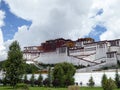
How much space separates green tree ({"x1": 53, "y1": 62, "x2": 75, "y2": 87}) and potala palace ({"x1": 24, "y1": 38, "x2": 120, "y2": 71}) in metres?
19.1

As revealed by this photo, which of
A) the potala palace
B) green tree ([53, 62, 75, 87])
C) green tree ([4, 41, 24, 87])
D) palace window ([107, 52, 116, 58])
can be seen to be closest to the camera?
green tree ([4, 41, 24, 87])

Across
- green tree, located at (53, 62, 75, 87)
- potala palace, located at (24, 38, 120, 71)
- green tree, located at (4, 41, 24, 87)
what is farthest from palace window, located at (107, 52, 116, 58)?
green tree, located at (4, 41, 24, 87)

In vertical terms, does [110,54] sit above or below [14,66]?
above

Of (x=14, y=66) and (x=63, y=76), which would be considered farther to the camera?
→ (x=63, y=76)

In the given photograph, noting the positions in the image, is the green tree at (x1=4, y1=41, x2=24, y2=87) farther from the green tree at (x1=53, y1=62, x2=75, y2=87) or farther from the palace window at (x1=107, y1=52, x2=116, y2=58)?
the palace window at (x1=107, y1=52, x2=116, y2=58)

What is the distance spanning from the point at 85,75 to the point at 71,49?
41811 mm

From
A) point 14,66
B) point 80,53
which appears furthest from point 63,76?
point 80,53

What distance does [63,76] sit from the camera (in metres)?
54.8

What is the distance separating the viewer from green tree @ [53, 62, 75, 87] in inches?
2107

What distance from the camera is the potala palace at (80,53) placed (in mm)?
81562

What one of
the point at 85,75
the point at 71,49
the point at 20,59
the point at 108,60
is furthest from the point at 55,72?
the point at 71,49

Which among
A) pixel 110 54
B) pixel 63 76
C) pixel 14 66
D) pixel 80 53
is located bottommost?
pixel 63 76

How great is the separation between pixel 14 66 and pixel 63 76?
55.7 ft

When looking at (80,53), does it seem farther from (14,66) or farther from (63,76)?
(14,66)
